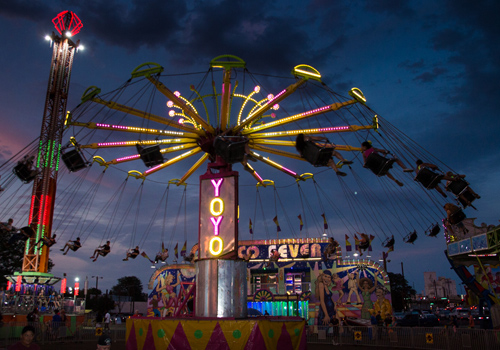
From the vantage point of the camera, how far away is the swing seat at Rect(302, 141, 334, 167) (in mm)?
12221

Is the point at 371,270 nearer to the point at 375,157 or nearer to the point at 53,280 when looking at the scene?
the point at 375,157

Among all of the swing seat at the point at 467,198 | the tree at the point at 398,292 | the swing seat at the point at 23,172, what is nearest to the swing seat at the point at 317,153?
the swing seat at the point at 467,198

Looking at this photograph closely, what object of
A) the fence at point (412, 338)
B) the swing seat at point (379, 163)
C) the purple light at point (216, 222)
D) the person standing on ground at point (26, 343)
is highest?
the swing seat at point (379, 163)

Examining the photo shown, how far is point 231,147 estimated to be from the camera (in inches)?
515

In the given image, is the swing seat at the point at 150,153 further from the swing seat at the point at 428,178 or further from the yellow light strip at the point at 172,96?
the swing seat at the point at 428,178

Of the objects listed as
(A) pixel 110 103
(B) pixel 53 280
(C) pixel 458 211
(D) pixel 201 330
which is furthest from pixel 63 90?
(C) pixel 458 211

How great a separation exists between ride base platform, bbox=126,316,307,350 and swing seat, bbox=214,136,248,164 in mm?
5182

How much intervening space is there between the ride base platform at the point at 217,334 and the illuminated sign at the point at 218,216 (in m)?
2.43

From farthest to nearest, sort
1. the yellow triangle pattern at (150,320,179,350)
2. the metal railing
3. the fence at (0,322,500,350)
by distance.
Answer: the metal railing
the fence at (0,322,500,350)
the yellow triangle pattern at (150,320,179,350)

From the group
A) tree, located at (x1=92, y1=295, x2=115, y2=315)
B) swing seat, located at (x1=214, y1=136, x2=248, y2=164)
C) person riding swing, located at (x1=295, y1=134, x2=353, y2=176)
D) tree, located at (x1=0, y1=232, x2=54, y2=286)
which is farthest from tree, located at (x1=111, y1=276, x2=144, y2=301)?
person riding swing, located at (x1=295, y1=134, x2=353, y2=176)

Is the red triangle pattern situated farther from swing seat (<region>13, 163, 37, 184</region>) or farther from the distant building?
the distant building

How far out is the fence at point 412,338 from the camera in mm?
16625

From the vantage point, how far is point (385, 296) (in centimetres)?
2869

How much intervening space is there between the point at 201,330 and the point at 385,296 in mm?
21104
